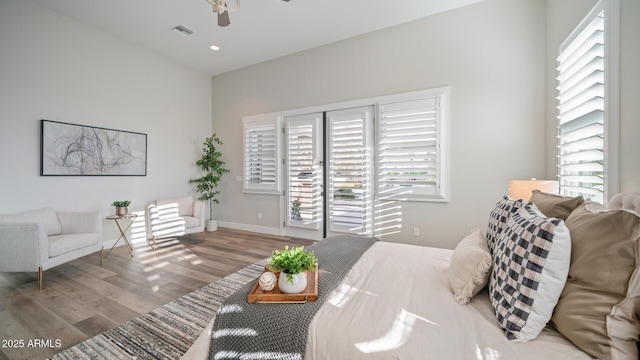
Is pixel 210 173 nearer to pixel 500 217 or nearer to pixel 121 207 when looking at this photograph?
pixel 121 207

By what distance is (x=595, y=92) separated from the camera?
69.3 inches

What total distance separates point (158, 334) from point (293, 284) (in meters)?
1.40

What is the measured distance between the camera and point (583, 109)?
1.93 meters

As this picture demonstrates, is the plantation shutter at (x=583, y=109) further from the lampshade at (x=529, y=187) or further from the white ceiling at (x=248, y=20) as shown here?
the white ceiling at (x=248, y=20)

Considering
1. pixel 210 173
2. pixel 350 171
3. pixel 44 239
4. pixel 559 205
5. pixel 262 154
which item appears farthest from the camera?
pixel 210 173

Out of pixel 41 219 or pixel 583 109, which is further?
pixel 41 219

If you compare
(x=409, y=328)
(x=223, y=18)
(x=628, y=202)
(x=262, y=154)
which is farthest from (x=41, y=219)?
(x=628, y=202)

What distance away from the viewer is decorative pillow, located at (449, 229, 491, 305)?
1.21m

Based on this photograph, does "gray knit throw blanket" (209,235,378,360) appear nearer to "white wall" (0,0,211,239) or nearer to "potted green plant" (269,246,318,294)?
"potted green plant" (269,246,318,294)

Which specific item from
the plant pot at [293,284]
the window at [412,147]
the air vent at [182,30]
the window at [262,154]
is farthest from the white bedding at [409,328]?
the air vent at [182,30]

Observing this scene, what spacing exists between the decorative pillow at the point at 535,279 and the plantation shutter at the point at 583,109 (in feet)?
4.15

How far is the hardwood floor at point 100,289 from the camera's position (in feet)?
6.03

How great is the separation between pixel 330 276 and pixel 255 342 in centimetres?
57

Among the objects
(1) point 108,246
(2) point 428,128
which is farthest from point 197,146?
(2) point 428,128
